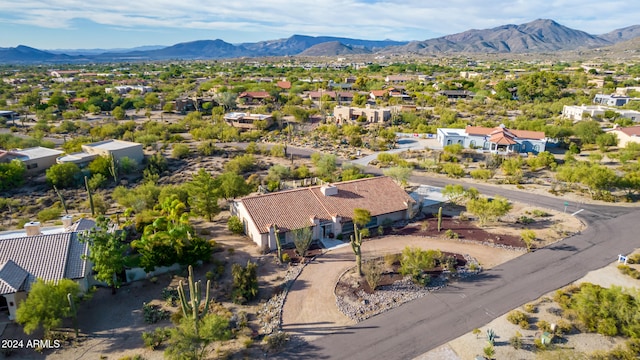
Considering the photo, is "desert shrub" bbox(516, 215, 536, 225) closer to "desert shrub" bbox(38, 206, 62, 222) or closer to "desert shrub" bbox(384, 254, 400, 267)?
"desert shrub" bbox(384, 254, 400, 267)

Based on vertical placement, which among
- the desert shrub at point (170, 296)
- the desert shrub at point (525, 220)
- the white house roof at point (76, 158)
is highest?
the white house roof at point (76, 158)

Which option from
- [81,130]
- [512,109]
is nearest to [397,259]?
[81,130]

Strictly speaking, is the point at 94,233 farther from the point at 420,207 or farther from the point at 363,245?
the point at 420,207

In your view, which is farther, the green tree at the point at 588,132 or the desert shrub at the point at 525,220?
the green tree at the point at 588,132

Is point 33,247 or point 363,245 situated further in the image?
point 363,245

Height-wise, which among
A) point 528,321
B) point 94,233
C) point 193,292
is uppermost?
point 94,233

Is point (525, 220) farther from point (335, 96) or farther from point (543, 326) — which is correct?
point (335, 96)

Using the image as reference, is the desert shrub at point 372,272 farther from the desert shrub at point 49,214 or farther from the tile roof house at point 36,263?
the desert shrub at point 49,214

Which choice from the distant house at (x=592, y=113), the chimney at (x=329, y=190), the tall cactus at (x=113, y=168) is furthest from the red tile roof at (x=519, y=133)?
the tall cactus at (x=113, y=168)
